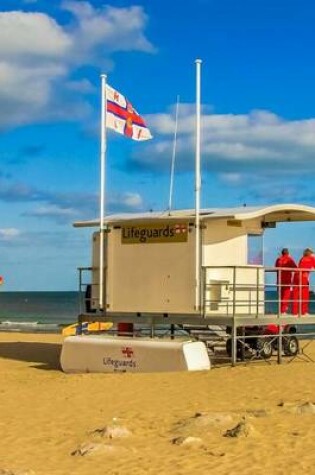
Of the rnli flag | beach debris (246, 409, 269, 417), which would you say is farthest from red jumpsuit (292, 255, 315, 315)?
beach debris (246, 409, 269, 417)

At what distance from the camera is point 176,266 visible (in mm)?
17422

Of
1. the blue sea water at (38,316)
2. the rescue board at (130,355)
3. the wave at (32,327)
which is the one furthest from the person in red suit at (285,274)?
the wave at (32,327)

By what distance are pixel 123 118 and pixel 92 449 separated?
10.3 m

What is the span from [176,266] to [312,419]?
7177mm

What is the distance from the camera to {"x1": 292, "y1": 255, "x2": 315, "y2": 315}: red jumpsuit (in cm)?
1867

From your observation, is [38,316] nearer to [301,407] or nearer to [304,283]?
[304,283]

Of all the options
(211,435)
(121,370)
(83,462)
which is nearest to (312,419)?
(211,435)

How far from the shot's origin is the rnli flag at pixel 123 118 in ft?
59.1

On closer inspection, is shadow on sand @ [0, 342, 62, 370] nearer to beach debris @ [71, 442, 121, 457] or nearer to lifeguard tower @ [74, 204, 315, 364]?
lifeguard tower @ [74, 204, 315, 364]

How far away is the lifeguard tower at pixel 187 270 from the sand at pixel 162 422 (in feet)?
4.91

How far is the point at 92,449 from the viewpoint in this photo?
30.6 ft

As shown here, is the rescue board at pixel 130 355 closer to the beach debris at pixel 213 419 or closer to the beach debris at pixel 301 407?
the beach debris at pixel 301 407

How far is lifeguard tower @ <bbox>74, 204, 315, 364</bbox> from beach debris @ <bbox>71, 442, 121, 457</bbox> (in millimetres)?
7287

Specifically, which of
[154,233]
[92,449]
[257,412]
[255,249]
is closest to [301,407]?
[257,412]
